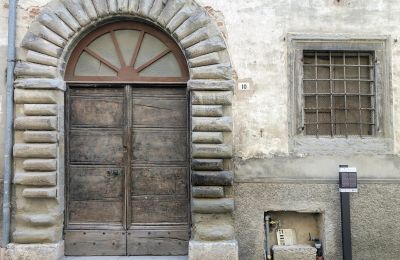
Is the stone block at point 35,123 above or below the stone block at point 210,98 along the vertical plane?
below

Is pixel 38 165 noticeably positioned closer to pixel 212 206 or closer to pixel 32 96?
pixel 32 96

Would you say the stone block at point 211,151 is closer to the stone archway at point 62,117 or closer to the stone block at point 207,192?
the stone archway at point 62,117

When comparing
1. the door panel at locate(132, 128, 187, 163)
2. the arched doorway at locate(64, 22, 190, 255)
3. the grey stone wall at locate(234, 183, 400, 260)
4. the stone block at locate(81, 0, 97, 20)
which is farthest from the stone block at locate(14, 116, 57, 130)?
the grey stone wall at locate(234, 183, 400, 260)

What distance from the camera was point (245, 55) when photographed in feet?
19.5

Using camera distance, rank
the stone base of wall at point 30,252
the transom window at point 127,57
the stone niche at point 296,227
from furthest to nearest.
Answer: the transom window at point 127,57 → the stone niche at point 296,227 → the stone base of wall at point 30,252

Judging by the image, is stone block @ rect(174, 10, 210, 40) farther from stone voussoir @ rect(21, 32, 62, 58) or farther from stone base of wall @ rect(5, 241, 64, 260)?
stone base of wall @ rect(5, 241, 64, 260)

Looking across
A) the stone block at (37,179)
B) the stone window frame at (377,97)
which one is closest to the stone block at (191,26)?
the stone window frame at (377,97)

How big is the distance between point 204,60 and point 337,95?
6.36 feet

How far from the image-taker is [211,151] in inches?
223

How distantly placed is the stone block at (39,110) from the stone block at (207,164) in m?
1.98

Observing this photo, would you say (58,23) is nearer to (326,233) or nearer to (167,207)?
(167,207)

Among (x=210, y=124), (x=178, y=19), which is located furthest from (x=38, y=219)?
(x=178, y=19)

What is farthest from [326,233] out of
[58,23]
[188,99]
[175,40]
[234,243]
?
[58,23]

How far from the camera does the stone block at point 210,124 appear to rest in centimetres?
570
